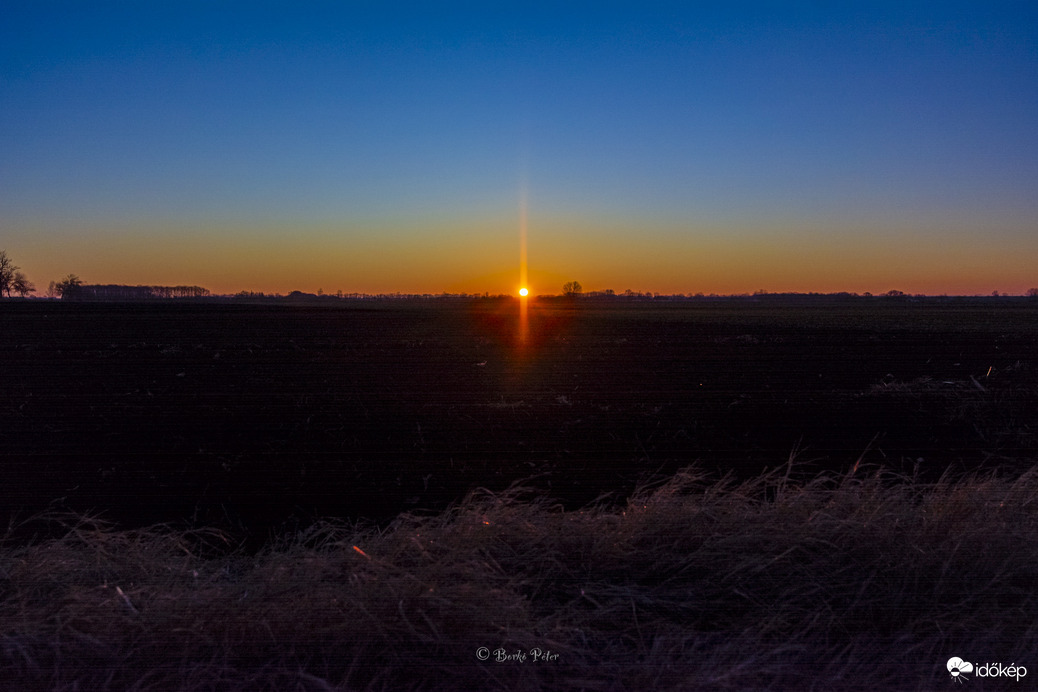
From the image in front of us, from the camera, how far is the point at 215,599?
234cm

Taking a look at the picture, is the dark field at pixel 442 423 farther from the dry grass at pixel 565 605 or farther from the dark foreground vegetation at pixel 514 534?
the dry grass at pixel 565 605

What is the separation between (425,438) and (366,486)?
4.91 ft

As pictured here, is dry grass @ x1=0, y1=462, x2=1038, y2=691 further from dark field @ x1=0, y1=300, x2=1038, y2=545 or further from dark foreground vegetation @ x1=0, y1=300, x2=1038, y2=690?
dark field @ x1=0, y1=300, x2=1038, y2=545

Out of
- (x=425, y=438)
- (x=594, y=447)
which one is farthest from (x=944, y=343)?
(x=425, y=438)

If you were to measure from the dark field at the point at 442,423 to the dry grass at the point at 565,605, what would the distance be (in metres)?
1.72

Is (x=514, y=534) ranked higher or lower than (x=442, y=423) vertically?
higher

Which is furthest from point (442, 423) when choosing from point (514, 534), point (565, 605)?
point (565, 605)

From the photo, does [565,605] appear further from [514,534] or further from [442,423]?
[442,423]

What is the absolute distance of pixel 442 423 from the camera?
7348mm

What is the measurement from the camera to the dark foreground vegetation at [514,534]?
2049mm

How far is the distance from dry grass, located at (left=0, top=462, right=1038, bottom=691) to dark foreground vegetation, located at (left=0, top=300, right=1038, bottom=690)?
12 mm

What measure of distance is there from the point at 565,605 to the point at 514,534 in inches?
26.7

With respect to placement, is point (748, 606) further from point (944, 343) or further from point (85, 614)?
point (944, 343)

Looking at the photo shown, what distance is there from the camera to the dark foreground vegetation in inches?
80.7
